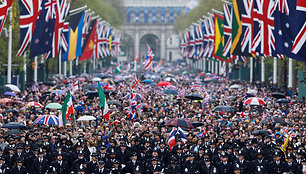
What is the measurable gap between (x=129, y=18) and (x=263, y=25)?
158 metres

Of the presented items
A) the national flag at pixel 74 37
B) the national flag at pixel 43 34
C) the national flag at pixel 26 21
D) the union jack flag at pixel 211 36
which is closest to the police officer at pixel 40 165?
the national flag at pixel 26 21

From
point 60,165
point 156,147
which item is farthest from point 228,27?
point 60,165

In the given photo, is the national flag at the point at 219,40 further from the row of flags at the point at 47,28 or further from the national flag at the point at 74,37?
the national flag at the point at 74,37

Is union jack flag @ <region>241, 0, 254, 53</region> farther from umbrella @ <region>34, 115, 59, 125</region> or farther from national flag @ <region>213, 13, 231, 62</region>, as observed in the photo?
umbrella @ <region>34, 115, 59, 125</region>

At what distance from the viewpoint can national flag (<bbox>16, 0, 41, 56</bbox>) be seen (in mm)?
37406

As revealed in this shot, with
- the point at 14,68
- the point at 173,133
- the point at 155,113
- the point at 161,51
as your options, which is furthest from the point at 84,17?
the point at 161,51

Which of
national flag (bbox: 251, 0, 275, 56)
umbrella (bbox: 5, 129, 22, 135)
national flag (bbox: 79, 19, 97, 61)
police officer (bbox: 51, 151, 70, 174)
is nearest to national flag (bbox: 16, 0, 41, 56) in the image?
umbrella (bbox: 5, 129, 22, 135)

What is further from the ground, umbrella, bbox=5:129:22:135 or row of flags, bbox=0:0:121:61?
row of flags, bbox=0:0:121:61

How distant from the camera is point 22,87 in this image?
51.1 metres

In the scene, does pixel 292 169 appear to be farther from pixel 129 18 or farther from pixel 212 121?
pixel 129 18

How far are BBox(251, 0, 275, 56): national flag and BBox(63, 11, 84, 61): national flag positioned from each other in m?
16.1

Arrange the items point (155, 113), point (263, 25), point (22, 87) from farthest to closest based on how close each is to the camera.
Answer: point (22, 87), point (263, 25), point (155, 113)

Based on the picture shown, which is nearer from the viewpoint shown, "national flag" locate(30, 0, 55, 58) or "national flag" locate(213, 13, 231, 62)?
"national flag" locate(30, 0, 55, 58)

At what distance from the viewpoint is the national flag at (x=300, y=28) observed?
25.8 metres
